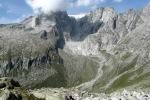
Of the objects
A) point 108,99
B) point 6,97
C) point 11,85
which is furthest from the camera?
point 108,99

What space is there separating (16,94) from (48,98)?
117ft

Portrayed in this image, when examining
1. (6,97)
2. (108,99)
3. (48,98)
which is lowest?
(108,99)

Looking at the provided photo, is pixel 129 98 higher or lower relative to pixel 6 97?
lower

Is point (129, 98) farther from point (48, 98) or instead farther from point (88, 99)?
point (48, 98)

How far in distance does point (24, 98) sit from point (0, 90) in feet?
14.6

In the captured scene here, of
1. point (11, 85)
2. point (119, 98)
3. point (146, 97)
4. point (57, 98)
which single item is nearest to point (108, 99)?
point (119, 98)

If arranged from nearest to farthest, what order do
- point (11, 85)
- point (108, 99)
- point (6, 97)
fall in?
point (6, 97) < point (11, 85) < point (108, 99)

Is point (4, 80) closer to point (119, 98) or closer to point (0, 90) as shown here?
point (0, 90)

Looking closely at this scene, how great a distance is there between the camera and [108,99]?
15038cm

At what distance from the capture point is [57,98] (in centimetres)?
10006

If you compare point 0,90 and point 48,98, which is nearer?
point 0,90

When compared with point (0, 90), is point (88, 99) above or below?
below

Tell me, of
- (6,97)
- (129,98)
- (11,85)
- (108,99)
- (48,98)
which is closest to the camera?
(6,97)

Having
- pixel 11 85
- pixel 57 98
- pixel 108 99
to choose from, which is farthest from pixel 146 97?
pixel 11 85
